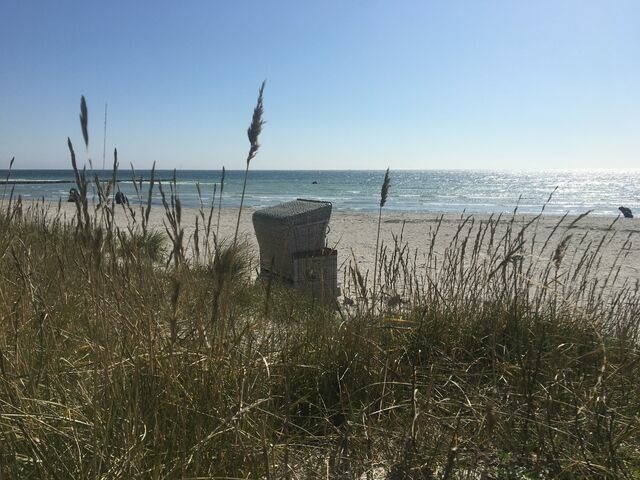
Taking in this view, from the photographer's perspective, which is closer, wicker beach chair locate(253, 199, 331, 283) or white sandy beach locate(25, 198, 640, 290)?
wicker beach chair locate(253, 199, 331, 283)

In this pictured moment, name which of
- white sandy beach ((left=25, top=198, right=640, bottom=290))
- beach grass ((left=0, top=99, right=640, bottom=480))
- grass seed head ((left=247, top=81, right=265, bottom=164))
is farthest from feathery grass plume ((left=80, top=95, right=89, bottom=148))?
white sandy beach ((left=25, top=198, right=640, bottom=290))

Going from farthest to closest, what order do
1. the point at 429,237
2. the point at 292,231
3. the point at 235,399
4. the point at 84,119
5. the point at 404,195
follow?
1. the point at 404,195
2. the point at 429,237
3. the point at 292,231
4. the point at 235,399
5. the point at 84,119

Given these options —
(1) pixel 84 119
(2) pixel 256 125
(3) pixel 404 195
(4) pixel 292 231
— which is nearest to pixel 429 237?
(4) pixel 292 231

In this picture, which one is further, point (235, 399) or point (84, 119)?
point (235, 399)

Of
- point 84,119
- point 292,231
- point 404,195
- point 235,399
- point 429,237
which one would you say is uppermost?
point 84,119

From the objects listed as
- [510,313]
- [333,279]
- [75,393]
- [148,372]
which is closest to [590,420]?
[510,313]

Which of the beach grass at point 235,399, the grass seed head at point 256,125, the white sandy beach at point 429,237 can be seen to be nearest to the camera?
the beach grass at point 235,399

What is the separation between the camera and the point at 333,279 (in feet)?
15.3

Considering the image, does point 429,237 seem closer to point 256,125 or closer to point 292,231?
point 292,231

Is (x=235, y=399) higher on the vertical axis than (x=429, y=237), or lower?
lower

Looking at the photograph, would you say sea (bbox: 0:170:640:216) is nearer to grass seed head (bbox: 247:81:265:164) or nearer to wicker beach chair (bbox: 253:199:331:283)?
grass seed head (bbox: 247:81:265:164)

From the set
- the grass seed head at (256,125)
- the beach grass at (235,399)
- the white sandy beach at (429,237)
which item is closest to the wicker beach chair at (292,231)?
the white sandy beach at (429,237)

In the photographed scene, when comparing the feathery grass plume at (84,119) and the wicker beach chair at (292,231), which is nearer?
the feathery grass plume at (84,119)

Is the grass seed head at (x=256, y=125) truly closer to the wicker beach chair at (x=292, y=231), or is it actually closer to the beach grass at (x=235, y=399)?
the beach grass at (x=235, y=399)
